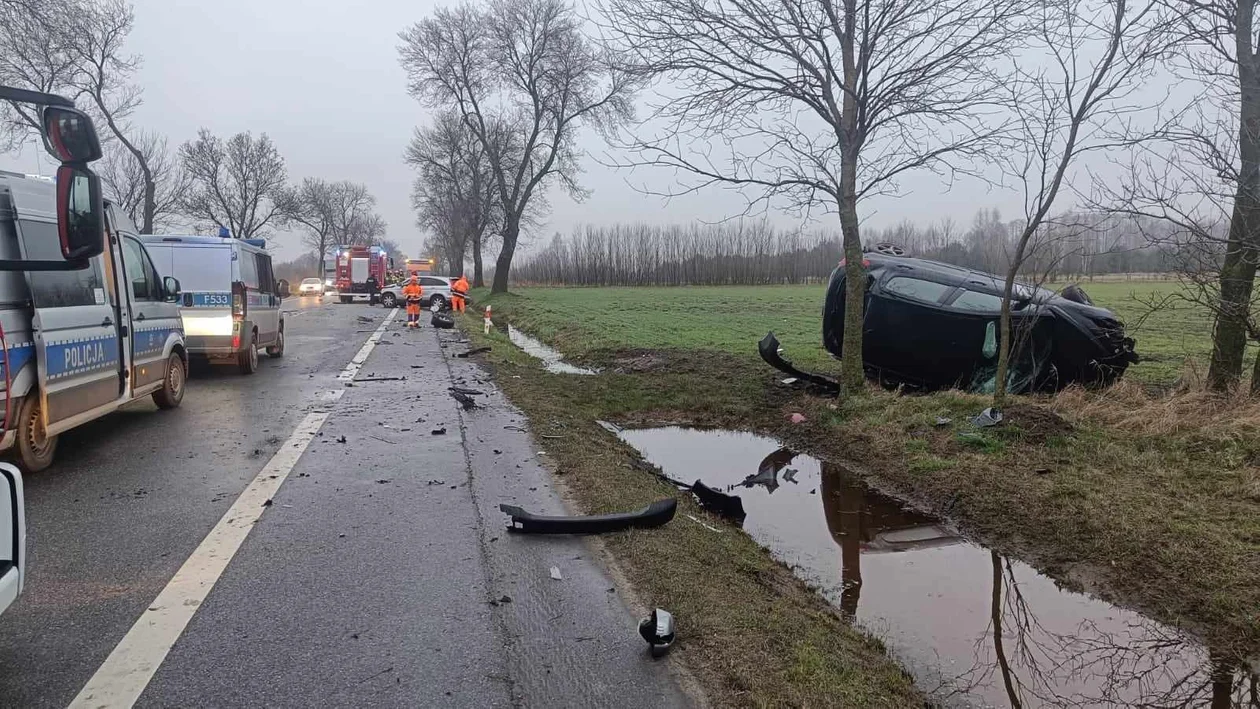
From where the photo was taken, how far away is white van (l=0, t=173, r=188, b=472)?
5.36 m

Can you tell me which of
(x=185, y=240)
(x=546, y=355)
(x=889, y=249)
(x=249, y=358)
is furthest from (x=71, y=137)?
(x=546, y=355)

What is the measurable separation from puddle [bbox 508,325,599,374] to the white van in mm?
6935

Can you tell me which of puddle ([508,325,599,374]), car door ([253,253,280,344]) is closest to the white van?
car door ([253,253,280,344])

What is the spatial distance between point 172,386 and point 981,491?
872cm

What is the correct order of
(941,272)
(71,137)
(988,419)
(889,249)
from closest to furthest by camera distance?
(71,137)
(988,419)
(941,272)
(889,249)

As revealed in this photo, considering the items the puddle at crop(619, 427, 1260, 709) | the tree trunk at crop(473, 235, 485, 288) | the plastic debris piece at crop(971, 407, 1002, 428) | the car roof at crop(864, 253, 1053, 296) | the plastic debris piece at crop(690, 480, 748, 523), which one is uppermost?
the tree trunk at crop(473, 235, 485, 288)

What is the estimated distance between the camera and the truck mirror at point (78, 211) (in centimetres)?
302

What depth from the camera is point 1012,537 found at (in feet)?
17.6

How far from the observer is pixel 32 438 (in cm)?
565

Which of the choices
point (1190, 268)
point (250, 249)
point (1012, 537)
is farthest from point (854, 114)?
point (250, 249)

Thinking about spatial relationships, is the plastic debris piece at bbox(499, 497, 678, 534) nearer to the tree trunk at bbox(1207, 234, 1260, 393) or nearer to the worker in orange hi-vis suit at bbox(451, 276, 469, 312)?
the tree trunk at bbox(1207, 234, 1260, 393)

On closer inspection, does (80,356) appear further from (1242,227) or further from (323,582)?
(1242,227)

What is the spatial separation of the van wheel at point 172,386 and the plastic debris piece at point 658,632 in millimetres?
7427

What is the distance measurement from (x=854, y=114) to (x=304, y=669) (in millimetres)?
8117
